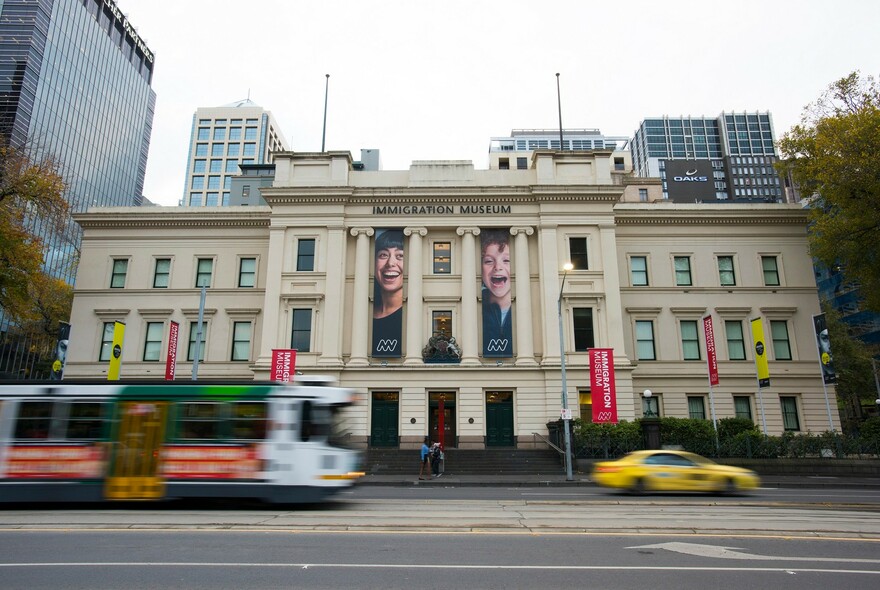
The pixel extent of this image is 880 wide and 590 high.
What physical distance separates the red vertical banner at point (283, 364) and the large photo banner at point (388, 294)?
179 inches

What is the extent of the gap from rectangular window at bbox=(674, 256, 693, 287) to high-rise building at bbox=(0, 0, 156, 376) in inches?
2229

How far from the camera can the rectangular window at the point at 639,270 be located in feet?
117

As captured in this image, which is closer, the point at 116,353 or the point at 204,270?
the point at 116,353

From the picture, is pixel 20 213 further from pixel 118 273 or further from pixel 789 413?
pixel 789 413

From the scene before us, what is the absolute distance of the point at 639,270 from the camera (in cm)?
3597

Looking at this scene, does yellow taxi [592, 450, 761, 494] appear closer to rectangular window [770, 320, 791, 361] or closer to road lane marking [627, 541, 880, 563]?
road lane marking [627, 541, 880, 563]

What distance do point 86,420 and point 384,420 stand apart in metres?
19.5

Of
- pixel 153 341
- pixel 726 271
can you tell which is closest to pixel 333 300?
pixel 153 341

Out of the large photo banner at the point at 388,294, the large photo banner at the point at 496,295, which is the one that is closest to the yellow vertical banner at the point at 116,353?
the large photo banner at the point at 388,294

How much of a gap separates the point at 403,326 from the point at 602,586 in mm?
27098

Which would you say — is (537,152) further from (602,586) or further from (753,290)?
(602,586)

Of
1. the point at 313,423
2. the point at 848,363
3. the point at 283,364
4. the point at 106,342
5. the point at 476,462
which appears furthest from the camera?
the point at 848,363

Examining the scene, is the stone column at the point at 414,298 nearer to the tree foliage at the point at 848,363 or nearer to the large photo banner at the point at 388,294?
the large photo banner at the point at 388,294

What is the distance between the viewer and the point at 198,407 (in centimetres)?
1340
